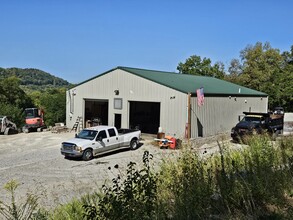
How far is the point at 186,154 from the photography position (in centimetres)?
596

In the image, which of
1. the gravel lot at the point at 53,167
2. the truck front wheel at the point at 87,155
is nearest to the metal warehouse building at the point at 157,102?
the gravel lot at the point at 53,167

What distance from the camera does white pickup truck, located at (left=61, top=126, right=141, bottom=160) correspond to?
1579 centimetres

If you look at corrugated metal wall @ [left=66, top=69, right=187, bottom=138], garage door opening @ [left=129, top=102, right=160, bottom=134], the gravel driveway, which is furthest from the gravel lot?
garage door opening @ [left=129, top=102, right=160, bottom=134]

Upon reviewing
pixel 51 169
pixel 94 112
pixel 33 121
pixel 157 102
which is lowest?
pixel 51 169

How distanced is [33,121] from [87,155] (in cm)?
1407

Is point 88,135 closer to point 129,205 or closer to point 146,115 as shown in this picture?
point 129,205

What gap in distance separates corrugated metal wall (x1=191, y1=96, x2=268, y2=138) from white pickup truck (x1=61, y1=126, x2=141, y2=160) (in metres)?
5.16

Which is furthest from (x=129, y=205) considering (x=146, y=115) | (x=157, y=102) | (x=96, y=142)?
(x=146, y=115)

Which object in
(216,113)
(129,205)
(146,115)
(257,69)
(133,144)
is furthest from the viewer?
(257,69)

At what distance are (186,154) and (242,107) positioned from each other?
78.0ft

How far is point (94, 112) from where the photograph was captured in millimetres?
30219

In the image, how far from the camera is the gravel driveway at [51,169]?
33.4ft

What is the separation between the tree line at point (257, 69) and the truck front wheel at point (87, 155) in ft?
112

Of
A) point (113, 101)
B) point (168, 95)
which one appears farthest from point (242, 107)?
point (113, 101)
